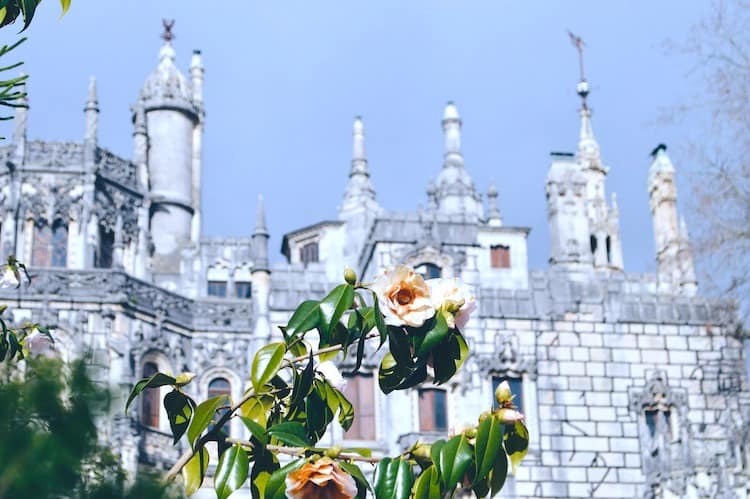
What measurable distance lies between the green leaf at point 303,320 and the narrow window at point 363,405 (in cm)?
2440

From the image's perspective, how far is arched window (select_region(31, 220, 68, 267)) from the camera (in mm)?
38688

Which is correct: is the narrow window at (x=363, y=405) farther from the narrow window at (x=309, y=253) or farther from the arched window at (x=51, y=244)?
the narrow window at (x=309, y=253)

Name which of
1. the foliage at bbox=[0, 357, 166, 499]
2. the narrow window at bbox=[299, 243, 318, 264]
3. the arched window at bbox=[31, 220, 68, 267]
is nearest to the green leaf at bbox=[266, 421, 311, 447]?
the foliage at bbox=[0, 357, 166, 499]

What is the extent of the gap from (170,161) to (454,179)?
1288 centimetres

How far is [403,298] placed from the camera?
21.1 feet

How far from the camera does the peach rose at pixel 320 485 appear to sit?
588cm

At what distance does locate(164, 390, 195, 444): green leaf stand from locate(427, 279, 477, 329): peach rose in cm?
145

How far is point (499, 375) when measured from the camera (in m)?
31.4

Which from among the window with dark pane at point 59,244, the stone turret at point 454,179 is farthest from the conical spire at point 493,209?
the window with dark pane at point 59,244

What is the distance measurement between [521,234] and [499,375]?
12.7m

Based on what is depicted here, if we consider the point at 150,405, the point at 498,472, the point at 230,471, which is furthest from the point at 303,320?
the point at 150,405

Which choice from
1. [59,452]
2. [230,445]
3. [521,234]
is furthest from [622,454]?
[59,452]

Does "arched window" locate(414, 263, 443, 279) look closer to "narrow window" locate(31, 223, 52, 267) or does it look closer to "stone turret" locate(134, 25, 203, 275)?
"narrow window" locate(31, 223, 52, 267)

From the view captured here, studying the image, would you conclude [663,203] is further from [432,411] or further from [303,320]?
[303,320]
